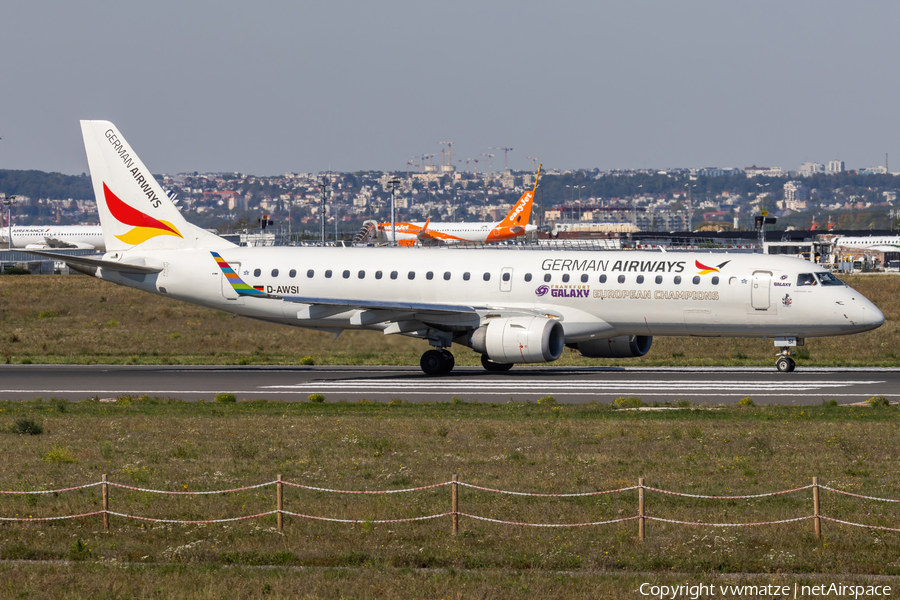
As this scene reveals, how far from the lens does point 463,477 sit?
771 inches

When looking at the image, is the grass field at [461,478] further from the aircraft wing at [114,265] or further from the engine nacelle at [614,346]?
the aircraft wing at [114,265]

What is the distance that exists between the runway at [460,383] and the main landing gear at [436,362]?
560 millimetres

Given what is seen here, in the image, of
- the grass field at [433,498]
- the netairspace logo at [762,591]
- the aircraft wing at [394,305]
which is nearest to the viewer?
the netairspace logo at [762,591]

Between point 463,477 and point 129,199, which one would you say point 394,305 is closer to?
point 129,199

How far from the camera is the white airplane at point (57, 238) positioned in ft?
529

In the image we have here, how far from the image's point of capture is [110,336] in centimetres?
5541

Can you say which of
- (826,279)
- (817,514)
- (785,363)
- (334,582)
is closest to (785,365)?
(785,363)

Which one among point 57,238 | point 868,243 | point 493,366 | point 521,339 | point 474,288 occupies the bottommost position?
point 493,366

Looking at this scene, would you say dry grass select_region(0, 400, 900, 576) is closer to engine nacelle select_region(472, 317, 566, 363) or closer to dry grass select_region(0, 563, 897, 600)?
dry grass select_region(0, 563, 897, 600)

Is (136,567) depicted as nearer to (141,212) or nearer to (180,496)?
(180,496)

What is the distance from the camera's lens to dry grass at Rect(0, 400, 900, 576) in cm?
1468

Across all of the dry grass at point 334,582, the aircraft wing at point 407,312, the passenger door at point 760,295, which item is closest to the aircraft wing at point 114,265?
the aircraft wing at point 407,312

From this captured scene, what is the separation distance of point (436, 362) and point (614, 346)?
264 inches

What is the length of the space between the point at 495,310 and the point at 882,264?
128211 millimetres
